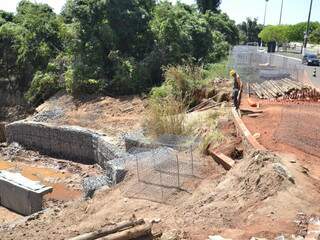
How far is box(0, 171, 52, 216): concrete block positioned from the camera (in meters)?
11.3

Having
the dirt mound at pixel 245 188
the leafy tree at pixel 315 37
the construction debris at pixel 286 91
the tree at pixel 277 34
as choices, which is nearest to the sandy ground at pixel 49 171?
the dirt mound at pixel 245 188

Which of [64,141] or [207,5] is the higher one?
[207,5]

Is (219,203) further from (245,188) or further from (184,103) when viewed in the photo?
(184,103)

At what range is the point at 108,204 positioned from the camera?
9.05 metres

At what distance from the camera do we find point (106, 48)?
2106 cm

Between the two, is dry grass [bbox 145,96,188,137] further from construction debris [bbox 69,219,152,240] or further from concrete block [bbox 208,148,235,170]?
construction debris [bbox 69,219,152,240]

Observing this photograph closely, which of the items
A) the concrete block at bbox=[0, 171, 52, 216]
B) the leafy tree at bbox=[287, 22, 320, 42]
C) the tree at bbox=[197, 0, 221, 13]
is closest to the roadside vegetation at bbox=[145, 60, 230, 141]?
the concrete block at bbox=[0, 171, 52, 216]

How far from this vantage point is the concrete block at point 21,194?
11344mm

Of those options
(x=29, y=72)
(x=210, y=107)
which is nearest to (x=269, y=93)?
(x=210, y=107)

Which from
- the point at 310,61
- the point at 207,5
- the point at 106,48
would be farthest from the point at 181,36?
the point at 207,5

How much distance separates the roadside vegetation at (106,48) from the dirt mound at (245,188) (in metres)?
11.1

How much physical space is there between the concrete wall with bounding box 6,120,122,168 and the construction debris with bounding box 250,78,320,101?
17.6 feet

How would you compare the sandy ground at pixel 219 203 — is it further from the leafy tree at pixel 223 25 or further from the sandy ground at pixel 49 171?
the leafy tree at pixel 223 25

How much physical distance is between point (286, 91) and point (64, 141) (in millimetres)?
7966
